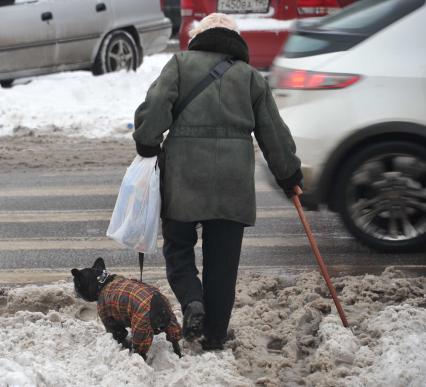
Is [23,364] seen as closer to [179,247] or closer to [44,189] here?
[179,247]

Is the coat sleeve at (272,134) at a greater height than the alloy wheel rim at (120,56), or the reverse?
the coat sleeve at (272,134)

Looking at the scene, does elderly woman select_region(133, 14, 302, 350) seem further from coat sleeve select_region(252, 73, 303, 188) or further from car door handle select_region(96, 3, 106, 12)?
car door handle select_region(96, 3, 106, 12)

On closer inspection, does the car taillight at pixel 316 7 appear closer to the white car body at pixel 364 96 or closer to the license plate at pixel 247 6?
the license plate at pixel 247 6

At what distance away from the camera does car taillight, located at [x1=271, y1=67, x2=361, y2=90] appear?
19.8ft

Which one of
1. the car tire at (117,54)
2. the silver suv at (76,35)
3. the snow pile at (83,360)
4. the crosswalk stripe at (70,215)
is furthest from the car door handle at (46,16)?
the snow pile at (83,360)

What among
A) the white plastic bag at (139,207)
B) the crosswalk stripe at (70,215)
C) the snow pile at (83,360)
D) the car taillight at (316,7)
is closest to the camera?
the snow pile at (83,360)

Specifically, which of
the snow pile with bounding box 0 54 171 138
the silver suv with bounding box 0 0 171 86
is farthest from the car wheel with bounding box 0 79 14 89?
the snow pile with bounding box 0 54 171 138

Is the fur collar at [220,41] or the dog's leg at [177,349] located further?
the dog's leg at [177,349]

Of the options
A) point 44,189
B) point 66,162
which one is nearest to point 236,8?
point 66,162

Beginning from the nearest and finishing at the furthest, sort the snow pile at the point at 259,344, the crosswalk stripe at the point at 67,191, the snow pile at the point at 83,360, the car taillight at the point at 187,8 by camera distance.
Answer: the snow pile at the point at 83,360 → the snow pile at the point at 259,344 → the crosswalk stripe at the point at 67,191 → the car taillight at the point at 187,8

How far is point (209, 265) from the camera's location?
4.40 m

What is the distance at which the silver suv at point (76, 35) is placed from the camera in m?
12.3

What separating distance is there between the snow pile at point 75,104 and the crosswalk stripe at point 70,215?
3455 millimetres

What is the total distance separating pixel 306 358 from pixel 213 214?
848mm
